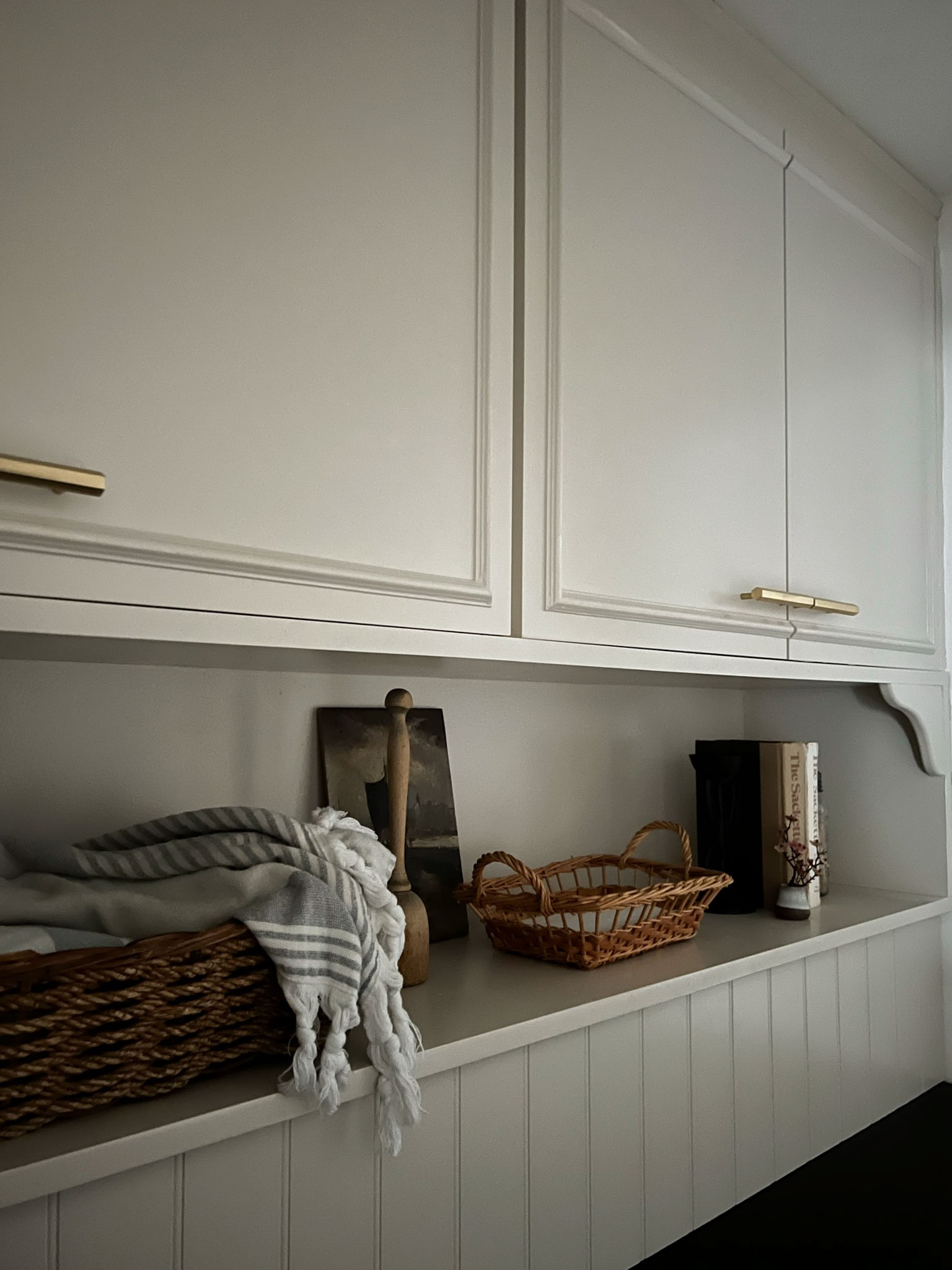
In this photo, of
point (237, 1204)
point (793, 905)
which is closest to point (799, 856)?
point (793, 905)

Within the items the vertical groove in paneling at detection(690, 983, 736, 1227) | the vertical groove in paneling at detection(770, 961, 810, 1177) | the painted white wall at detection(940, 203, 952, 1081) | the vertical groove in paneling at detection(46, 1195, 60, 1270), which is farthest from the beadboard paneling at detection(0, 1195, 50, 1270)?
the painted white wall at detection(940, 203, 952, 1081)

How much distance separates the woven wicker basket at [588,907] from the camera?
1.11 m

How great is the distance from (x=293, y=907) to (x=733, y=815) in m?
0.95

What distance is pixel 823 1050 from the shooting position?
135 centimetres

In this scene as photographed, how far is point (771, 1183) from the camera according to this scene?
1233mm

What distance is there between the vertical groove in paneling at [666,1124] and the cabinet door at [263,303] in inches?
19.9

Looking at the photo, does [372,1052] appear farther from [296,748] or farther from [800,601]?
[800,601]

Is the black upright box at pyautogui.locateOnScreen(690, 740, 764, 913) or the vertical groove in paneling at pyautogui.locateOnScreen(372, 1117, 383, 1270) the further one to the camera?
the black upright box at pyautogui.locateOnScreen(690, 740, 764, 913)

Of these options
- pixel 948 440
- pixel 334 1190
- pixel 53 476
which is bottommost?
pixel 334 1190

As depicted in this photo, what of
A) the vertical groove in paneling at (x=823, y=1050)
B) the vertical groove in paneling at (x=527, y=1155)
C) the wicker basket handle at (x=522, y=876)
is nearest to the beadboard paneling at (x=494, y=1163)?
the vertical groove in paneling at (x=527, y=1155)

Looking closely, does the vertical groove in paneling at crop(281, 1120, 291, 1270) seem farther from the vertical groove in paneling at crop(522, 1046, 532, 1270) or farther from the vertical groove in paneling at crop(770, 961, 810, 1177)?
the vertical groove in paneling at crop(770, 961, 810, 1177)

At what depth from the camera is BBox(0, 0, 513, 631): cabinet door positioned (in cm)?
69

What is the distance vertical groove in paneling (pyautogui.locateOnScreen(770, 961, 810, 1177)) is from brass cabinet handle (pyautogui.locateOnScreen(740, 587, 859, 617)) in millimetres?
474

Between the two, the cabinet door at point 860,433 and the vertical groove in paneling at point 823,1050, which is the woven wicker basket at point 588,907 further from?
the cabinet door at point 860,433
